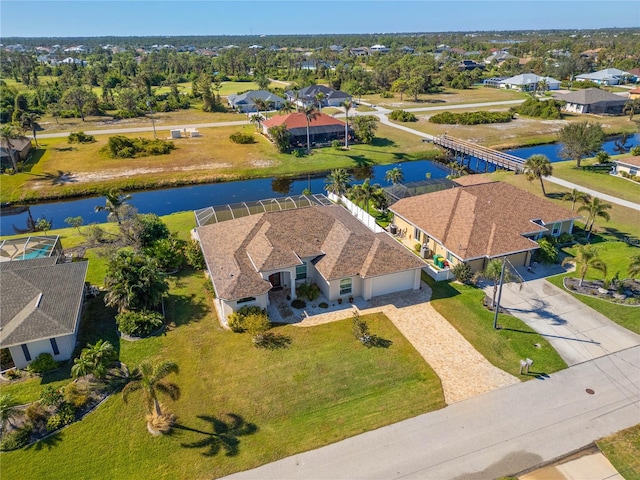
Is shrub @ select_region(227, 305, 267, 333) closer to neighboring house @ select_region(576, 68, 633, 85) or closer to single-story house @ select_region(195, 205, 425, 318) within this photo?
single-story house @ select_region(195, 205, 425, 318)

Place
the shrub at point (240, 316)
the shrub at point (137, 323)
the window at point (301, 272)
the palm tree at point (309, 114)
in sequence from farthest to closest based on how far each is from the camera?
the palm tree at point (309, 114)
the window at point (301, 272)
the shrub at point (240, 316)
the shrub at point (137, 323)

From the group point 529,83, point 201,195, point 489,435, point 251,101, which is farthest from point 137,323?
point 529,83

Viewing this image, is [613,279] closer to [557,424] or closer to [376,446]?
[557,424]

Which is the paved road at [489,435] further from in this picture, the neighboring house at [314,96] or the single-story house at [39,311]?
the neighboring house at [314,96]

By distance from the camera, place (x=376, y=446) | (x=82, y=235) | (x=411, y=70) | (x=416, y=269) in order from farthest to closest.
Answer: (x=411, y=70)
(x=82, y=235)
(x=416, y=269)
(x=376, y=446)

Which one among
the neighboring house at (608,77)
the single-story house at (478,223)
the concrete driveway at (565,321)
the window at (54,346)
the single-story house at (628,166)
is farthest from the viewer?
the neighboring house at (608,77)

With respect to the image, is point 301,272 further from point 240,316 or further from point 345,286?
point 240,316

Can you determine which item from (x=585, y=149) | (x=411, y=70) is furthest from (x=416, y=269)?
(x=411, y=70)

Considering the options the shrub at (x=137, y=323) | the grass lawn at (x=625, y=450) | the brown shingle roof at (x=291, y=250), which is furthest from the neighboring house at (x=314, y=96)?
the grass lawn at (x=625, y=450)
